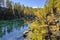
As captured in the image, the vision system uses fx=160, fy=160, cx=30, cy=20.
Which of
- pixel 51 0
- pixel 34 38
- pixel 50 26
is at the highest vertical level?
pixel 51 0

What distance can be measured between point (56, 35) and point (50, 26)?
658mm

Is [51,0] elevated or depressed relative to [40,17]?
elevated

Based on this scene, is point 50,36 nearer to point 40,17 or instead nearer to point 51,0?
point 40,17

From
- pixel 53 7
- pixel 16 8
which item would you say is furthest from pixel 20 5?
pixel 53 7

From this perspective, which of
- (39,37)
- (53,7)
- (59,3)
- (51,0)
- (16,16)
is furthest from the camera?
(16,16)

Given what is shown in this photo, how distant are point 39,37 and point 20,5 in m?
49.0

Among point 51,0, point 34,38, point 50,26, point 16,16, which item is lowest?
point 16,16

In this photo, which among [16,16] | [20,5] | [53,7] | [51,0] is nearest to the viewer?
[51,0]

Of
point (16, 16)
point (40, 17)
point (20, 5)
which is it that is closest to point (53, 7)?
point (40, 17)

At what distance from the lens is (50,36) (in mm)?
8109

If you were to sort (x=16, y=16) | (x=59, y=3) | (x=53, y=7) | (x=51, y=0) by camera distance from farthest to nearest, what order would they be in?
(x=16, y=16)
(x=53, y=7)
(x=51, y=0)
(x=59, y=3)

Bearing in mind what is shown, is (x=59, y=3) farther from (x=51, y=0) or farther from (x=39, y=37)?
(x=39, y=37)

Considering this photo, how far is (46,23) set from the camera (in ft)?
26.2

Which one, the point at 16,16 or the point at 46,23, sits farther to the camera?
the point at 16,16
